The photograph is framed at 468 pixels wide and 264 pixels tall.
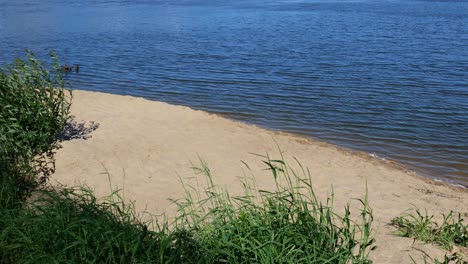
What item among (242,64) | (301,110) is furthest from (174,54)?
(301,110)

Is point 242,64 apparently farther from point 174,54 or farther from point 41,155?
point 41,155

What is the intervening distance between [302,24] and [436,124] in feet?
65.8

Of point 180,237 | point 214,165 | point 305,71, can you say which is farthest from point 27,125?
point 305,71

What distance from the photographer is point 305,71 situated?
18047 mm

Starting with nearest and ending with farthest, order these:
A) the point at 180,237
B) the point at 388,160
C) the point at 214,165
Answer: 1. the point at 180,237
2. the point at 214,165
3. the point at 388,160

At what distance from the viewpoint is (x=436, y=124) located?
1248 cm

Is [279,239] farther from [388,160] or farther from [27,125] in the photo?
[388,160]

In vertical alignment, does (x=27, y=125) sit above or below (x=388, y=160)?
above

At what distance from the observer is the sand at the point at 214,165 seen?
7637mm

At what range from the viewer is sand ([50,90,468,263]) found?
764 centimetres

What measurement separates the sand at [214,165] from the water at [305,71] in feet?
3.67

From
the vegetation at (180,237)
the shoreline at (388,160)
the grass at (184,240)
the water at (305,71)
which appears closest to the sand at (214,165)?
the shoreline at (388,160)

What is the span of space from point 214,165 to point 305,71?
32.2 feet

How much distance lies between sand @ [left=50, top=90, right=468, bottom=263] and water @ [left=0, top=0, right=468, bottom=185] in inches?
44.1
